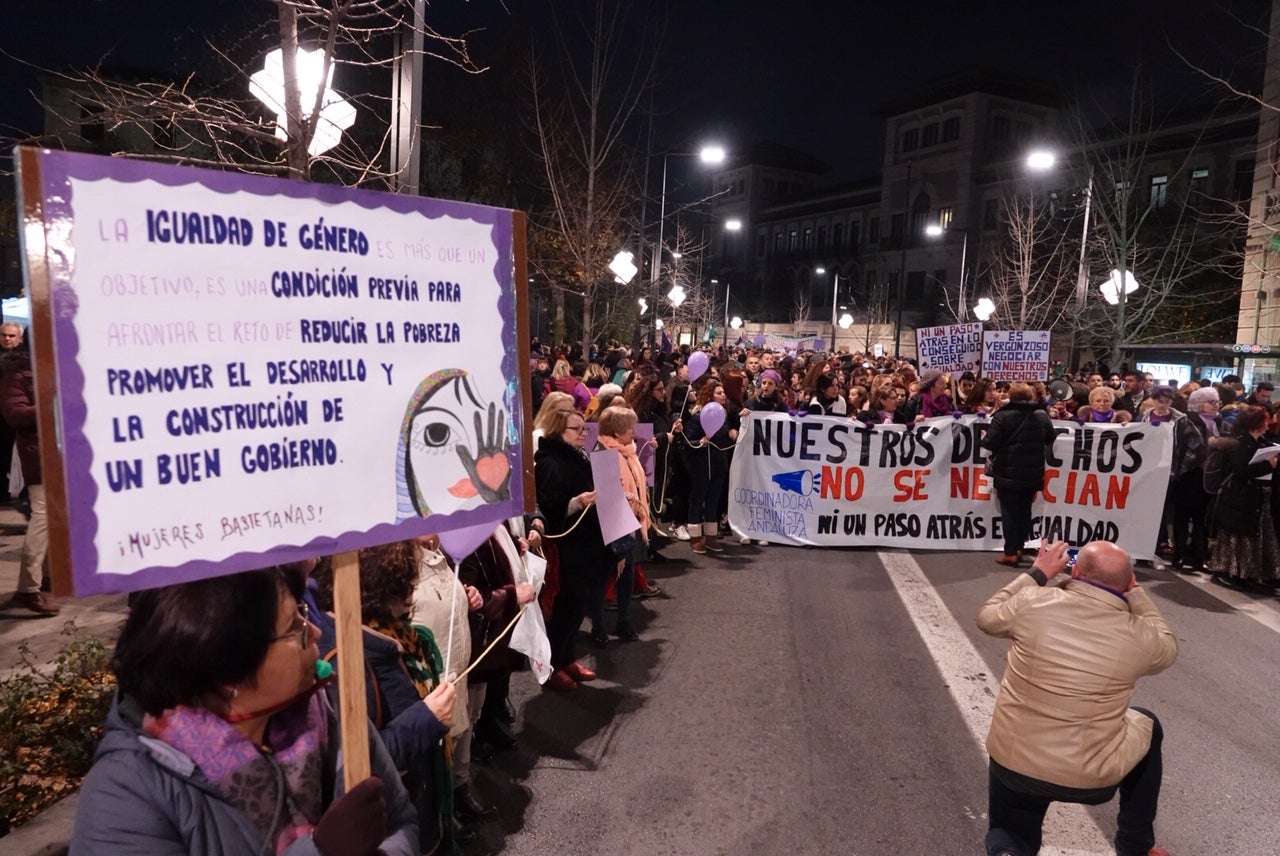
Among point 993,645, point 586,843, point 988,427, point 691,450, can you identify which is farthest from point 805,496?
point 586,843

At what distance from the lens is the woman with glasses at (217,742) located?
1637 millimetres

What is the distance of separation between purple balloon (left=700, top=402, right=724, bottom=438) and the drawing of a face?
6591 millimetres

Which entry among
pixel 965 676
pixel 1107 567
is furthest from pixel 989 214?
pixel 1107 567

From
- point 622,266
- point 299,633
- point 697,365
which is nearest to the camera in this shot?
point 299,633

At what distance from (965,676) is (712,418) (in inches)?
152

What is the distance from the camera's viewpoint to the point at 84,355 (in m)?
1.66

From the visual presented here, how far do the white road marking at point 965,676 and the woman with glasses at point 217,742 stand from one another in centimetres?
340

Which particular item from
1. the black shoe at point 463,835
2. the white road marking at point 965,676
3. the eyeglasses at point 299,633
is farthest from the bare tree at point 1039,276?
the eyeglasses at point 299,633

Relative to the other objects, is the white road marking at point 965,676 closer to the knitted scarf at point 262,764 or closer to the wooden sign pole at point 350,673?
the wooden sign pole at point 350,673

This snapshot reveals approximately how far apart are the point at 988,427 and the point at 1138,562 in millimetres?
2127

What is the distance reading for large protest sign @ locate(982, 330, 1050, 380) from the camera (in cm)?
1180

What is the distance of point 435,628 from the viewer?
335 centimetres

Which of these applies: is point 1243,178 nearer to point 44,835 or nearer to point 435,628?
point 435,628

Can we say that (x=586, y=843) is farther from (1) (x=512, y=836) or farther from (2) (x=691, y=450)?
(2) (x=691, y=450)
